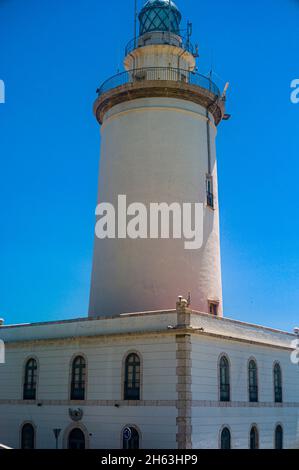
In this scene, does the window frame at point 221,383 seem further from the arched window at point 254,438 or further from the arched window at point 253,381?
the arched window at point 254,438

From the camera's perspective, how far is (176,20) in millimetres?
32812

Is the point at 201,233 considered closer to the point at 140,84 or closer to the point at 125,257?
the point at 125,257

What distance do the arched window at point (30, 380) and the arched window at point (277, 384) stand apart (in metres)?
10.6

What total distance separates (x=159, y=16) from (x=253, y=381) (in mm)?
18705

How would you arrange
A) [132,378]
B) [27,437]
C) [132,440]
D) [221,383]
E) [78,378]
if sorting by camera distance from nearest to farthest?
[132,440]
[132,378]
[221,383]
[78,378]
[27,437]

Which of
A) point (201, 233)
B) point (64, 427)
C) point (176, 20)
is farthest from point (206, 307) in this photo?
point (176, 20)

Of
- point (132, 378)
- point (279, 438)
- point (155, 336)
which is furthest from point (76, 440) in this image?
point (279, 438)

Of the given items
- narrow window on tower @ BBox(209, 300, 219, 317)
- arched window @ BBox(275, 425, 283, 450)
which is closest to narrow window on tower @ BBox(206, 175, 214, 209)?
narrow window on tower @ BBox(209, 300, 219, 317)

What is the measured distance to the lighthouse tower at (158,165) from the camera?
2792 cm

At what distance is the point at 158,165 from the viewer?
96.0 feet

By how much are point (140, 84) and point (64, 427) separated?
15781mm

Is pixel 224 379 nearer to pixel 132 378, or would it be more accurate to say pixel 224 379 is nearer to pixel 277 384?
pixel 132 378

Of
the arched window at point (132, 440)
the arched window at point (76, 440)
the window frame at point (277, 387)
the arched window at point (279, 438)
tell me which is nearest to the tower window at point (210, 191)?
the window frame at point (277, 387)
